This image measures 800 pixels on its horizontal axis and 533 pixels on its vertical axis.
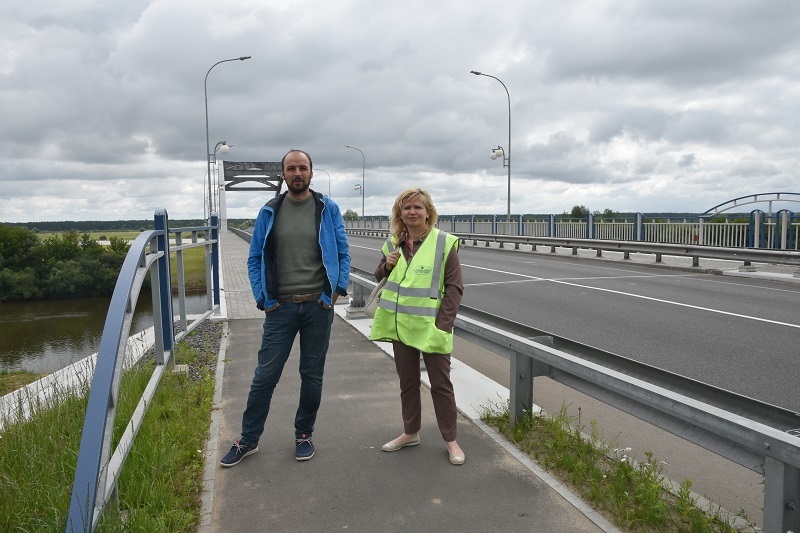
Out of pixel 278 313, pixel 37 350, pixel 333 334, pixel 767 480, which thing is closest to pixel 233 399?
pixel 278 313

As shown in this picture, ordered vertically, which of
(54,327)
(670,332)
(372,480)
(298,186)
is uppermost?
(298,186)

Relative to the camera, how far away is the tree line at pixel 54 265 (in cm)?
3612

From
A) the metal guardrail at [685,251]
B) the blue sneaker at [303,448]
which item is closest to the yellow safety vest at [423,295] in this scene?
the blue sneaker at [303,448]

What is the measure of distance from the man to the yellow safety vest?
38cm

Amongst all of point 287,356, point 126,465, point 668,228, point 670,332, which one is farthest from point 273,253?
point 668,228

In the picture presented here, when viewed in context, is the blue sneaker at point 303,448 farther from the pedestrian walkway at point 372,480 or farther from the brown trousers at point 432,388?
the brown trousers at point 432,388

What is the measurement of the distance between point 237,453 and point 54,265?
39486 mm

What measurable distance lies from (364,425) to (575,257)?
797 inches

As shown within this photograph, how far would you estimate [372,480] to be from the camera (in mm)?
3820

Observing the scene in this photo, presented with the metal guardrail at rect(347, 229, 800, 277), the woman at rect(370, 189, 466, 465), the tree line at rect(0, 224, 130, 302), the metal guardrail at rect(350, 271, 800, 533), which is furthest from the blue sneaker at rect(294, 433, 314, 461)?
the tree line at rect(0, 224, 130, 302)

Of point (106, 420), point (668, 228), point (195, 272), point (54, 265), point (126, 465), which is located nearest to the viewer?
point (106, 420)

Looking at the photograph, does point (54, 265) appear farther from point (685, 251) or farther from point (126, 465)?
point (126, 465)

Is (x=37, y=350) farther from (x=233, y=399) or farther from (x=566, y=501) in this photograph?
(x=566, y=501)

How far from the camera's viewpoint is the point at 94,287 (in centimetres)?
3659
